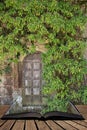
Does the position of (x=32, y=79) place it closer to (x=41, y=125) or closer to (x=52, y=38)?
(x=52, y=38)

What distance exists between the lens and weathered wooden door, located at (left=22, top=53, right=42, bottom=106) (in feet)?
18.9

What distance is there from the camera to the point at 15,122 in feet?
8.82

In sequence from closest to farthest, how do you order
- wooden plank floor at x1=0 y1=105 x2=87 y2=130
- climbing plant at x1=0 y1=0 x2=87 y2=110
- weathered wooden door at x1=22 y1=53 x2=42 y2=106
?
wooden plank floor at x1=0 y1=105 x2=87 y2=130 → climbing plant at x1=0 y1=0 x2=87 y2=110 → weathered wooden door at x1=22 y1=53 x2=42 y2=106

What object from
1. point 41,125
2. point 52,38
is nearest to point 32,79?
point 52,38

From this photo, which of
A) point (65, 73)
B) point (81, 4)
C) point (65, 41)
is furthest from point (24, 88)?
point (81, 4)

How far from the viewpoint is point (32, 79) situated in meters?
5.77

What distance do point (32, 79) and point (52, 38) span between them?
1141mm

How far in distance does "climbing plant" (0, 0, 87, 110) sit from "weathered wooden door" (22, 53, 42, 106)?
335 mm

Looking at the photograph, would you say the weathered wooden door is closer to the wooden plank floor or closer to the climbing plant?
the climbing plant

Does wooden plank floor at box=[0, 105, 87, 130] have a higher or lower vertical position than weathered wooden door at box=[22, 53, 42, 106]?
lower

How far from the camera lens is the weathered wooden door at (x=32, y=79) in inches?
227

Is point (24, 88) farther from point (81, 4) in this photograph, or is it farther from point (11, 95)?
point (81, 4)

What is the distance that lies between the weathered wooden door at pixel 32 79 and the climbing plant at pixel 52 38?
335mm

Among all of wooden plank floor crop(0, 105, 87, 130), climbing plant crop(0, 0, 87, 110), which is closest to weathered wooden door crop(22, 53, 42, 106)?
climbing plant crop(0, 0, 87, 110)
